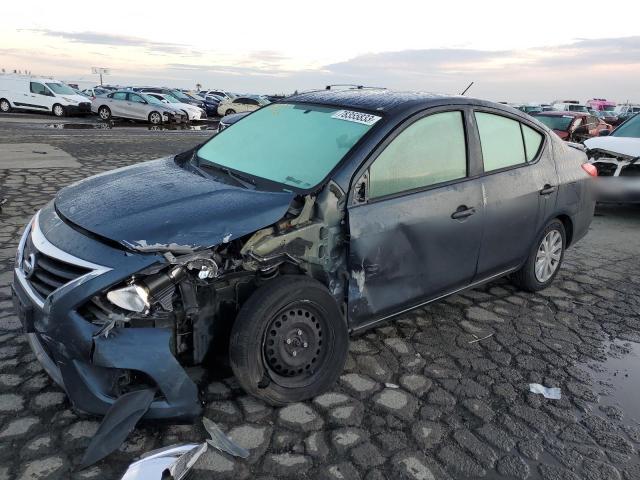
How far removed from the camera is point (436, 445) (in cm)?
268

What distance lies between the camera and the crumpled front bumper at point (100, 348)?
239 cm

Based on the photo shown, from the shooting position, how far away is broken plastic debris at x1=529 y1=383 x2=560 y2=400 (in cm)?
319

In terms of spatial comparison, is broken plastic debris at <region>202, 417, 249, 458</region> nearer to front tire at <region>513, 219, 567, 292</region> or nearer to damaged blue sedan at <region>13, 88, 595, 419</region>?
damaged blue sedan at <region>13, 88, 595, 419</region>

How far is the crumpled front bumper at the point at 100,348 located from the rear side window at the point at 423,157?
1454mm

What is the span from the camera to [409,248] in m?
3.28

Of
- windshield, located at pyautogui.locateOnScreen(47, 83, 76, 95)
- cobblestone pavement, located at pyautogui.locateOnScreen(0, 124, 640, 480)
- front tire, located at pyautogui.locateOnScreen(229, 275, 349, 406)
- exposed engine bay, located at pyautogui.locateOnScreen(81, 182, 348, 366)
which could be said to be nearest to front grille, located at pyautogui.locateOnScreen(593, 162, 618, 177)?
cobblestone pavement, located at pyautogui.locateOnScreen(0, 124, 640, 480)

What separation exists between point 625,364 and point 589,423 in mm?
951

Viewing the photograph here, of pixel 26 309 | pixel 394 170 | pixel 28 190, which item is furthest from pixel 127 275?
pixel 28 190

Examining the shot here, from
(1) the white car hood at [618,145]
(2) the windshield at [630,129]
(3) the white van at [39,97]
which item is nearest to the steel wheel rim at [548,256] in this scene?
(1) the white car hood at [618,145]

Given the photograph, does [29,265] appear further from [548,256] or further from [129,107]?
[129,107]

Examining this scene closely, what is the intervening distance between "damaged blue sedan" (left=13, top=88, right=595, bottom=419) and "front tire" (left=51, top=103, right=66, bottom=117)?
941 inches

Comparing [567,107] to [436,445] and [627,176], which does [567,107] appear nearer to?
[627,176]

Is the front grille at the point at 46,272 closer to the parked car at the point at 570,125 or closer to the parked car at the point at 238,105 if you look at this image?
the parked car at the point at 570,125

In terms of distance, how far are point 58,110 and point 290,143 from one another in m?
24.8
